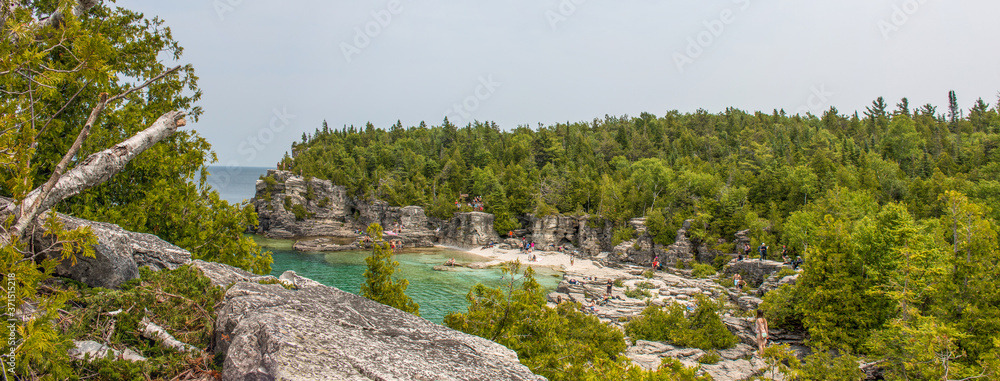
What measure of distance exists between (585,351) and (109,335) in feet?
27.7

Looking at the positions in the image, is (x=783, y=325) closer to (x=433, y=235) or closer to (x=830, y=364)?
(x=830, y=364)

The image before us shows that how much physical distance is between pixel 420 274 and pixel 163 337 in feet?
135

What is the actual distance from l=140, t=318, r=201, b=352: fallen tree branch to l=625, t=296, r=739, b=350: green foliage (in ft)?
71.9

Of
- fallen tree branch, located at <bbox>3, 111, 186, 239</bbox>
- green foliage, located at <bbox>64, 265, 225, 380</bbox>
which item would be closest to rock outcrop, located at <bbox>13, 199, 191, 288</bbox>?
green foliage, located at <bbox>64, 265, 225, 380</bbox>

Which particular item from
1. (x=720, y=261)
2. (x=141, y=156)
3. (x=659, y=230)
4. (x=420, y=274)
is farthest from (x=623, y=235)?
(x=141, y=156)

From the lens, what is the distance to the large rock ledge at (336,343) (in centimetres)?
459

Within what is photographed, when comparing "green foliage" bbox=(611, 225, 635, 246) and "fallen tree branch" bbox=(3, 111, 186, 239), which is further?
"green foliage" bbox=(611, 225, 635, 246)

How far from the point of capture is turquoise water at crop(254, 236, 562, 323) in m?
35.9

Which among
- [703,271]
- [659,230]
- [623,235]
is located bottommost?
[703,271]

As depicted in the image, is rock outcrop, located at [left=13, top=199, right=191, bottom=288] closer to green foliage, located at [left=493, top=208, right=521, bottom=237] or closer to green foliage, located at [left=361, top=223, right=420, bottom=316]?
green foliage, located at [left=361, top=223, right=420, bottom=316]

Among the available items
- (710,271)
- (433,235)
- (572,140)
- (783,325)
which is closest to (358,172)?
(433,235)

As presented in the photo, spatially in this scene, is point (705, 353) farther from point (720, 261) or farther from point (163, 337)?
point (720, 261)

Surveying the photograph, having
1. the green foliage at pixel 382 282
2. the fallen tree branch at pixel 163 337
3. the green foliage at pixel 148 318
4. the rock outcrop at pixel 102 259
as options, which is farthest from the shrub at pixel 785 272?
the rock outcrop at pixel 102 259

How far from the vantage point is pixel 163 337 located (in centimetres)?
573
